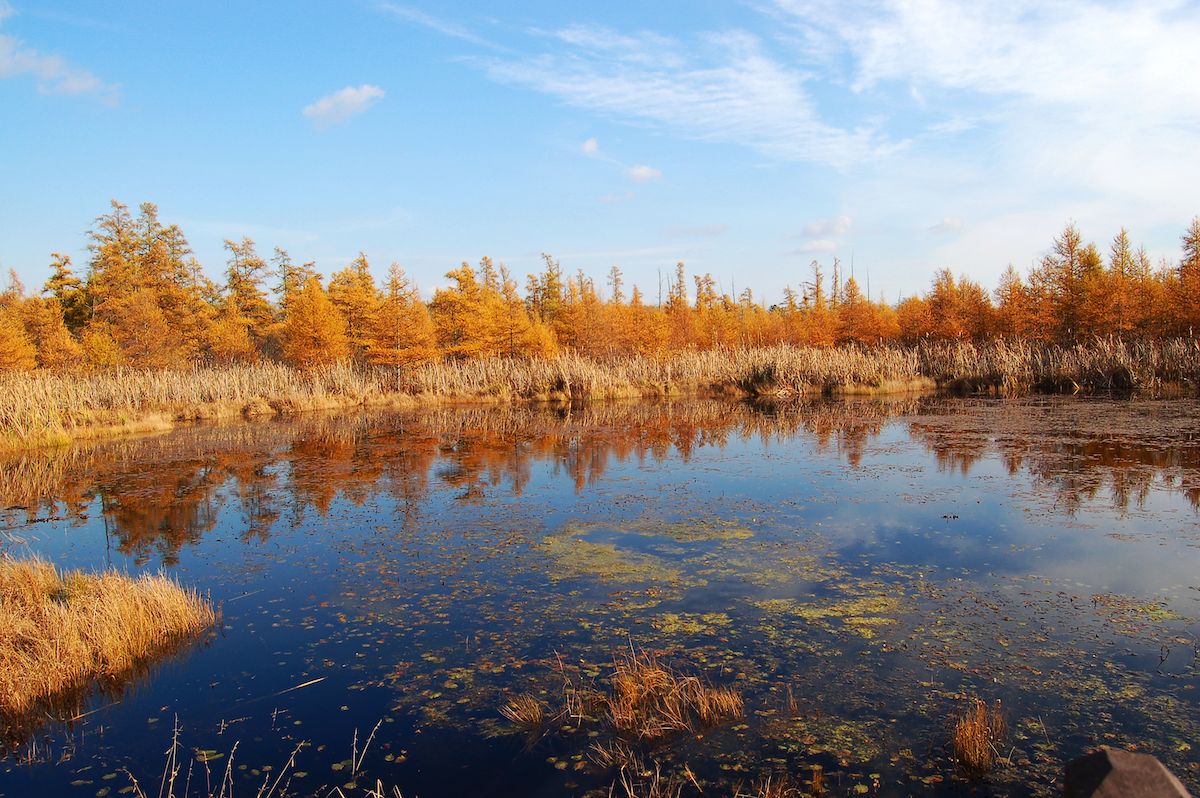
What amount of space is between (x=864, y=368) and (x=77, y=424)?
71.7ft

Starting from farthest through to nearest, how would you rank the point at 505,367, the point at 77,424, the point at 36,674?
the point at 505,367
the point at 77,424
the point at 36,674

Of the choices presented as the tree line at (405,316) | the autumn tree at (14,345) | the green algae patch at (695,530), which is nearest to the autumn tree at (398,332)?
the tree line at (405,316)

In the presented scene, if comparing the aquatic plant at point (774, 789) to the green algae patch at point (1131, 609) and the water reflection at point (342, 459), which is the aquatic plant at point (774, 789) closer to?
the green algae patch at point (1131, 609)

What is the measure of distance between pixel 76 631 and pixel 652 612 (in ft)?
12.1

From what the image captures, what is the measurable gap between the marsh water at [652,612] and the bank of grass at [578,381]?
7.94m

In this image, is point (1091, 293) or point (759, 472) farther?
point (1091, 293)

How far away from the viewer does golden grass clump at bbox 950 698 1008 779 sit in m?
2.89

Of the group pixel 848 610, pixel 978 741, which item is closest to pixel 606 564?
pixel 848 610

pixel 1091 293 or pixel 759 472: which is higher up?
pixel 1091 293

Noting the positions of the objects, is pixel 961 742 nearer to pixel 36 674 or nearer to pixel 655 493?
pixel 36 674

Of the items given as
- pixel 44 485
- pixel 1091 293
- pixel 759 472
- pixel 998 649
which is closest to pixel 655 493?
pixel 759 472

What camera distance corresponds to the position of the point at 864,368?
21.7 meters

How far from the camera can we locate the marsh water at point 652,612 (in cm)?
312

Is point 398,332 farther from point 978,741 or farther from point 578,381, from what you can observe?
point 978,741
